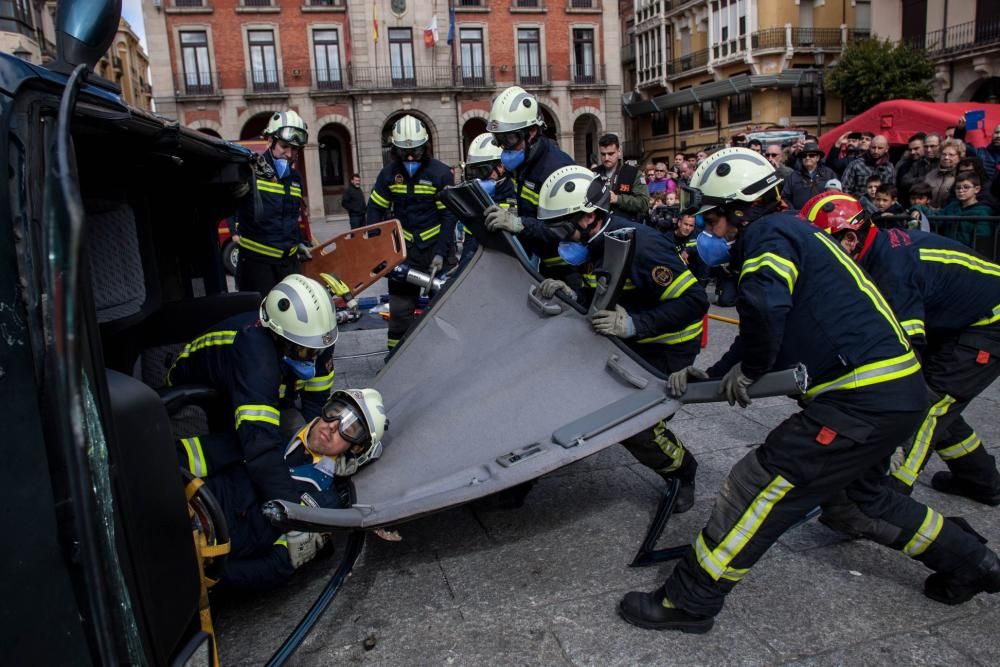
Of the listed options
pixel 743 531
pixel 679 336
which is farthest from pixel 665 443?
pixel 743 531

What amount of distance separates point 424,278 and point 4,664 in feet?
14.3

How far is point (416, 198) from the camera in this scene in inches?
245

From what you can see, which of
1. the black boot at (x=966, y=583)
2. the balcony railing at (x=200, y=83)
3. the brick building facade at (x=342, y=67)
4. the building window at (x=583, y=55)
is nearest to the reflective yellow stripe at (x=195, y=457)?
the black boot at (x=966, y=583)

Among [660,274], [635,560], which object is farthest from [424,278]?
[635,560]

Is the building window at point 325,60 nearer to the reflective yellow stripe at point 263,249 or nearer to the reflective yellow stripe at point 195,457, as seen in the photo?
the reflective yellow stripe at point 263,249

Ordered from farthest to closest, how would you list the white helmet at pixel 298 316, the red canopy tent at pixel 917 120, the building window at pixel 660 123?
1. the building window at pixel 660 123
2. the red canopy tent at pixel 917 120
3. the white helmet at pixel 298 316

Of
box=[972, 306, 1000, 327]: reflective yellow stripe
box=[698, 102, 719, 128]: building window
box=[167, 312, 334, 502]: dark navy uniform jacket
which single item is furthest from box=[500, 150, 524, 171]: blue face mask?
box=[698, 102, 719, 128]: building window

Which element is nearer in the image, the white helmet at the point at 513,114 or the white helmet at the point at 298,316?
the white helmet at the point at 298,316

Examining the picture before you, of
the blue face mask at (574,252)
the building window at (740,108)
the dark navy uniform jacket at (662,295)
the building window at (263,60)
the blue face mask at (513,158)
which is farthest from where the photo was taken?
the building window at (740,108)

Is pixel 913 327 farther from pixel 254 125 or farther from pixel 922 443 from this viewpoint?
pixel 254 125

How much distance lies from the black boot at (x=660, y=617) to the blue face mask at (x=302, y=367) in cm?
160

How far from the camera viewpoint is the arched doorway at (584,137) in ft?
A: 131

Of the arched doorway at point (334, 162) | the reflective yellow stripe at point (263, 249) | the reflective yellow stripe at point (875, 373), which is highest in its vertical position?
the arched doorway at point (334, 162)

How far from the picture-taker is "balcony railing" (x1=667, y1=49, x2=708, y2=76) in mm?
41084
